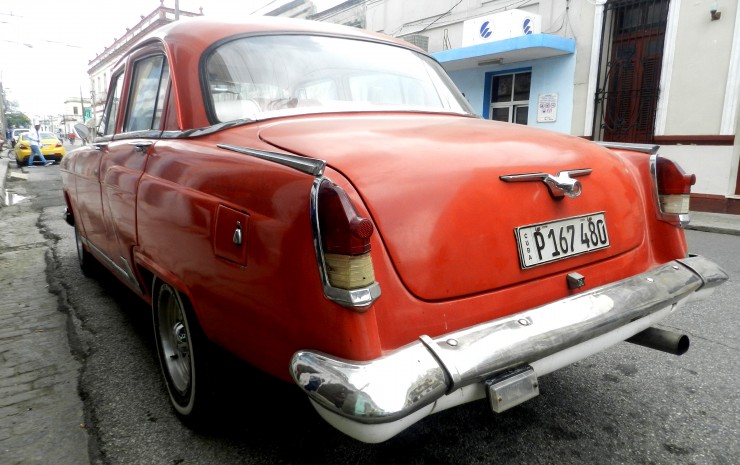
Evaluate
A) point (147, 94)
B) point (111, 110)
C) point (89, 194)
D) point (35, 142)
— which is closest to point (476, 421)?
point (147, 94)

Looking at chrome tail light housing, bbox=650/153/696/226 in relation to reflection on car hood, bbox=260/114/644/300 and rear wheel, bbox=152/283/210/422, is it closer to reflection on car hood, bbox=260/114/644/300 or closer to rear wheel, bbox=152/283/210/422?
reflection on car hood, bbox=260/114/644/300

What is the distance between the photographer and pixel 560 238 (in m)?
1.94

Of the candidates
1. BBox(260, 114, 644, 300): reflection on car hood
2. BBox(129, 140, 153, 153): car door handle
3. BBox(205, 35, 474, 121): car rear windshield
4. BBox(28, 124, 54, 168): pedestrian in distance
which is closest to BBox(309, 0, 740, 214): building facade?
BBox(205, 35, 474, 121): car rear windshield

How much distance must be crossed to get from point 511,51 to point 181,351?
34.8 feet

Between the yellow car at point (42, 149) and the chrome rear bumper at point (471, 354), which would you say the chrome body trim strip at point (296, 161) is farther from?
the yellow car at point (42, 149)

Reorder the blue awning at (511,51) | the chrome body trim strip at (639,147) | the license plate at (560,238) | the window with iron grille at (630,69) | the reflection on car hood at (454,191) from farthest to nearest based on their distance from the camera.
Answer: the blue awning at (511,51) → the window with iron grille at (630,69) → the chrome body trim strip at (639,147) → the license plate at (560,238) → the reflection on car hood at (454,191)

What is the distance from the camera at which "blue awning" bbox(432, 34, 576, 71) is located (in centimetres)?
1058

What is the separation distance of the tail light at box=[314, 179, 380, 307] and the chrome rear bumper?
0.19 m

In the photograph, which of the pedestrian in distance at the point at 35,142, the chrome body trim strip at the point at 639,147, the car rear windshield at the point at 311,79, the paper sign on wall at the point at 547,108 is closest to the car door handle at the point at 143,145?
the car rear windshield at the point at 311,79

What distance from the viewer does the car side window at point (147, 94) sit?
103 inches

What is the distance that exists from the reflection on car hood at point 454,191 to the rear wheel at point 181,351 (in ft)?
2.82

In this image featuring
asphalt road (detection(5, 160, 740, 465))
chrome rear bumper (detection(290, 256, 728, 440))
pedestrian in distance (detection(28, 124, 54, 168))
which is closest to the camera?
chrome rear bumper (detection(290, 256, 728, 440))

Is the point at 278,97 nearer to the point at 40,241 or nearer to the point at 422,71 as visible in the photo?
the point at 422,71

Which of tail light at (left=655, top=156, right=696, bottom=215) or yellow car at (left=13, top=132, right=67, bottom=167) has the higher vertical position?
tail light at (left=655, top=156, right=696, bottom=215)
